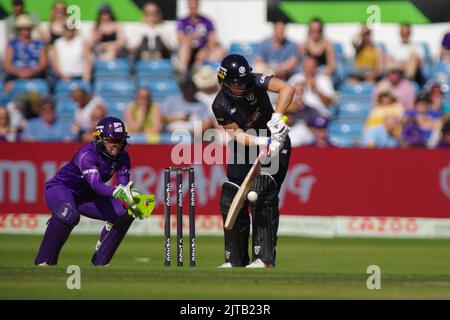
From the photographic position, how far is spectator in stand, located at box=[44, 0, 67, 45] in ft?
60.1

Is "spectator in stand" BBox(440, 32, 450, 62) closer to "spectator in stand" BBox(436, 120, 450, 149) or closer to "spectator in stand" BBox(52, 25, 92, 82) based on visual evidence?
"spectator in stand" BBox(436, 120, 450, 149)

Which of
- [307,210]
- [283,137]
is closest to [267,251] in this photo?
[283,137]

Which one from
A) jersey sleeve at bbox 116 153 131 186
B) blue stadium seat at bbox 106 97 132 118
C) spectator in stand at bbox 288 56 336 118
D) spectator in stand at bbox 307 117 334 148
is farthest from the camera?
blue stadium seat at bbox 106 97 132 118

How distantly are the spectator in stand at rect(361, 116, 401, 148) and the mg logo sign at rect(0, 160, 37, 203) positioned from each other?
194 inches

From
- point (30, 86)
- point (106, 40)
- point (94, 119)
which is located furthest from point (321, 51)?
point (30, 86)

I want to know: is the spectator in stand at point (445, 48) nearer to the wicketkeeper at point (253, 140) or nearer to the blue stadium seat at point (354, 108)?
the blue stadium seat at point (354, 108)

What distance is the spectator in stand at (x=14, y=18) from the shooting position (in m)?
18.4

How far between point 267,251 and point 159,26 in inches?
353

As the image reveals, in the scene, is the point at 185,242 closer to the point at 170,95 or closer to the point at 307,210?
the point at 307,210

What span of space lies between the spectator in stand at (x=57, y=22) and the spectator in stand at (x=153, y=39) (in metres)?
1.31

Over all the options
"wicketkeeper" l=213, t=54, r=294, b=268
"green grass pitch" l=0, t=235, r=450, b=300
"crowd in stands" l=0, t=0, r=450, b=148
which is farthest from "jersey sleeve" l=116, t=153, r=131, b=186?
"crowd in stands" l=0, t=0, r=450, b=148

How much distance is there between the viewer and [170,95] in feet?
Result: 58.1

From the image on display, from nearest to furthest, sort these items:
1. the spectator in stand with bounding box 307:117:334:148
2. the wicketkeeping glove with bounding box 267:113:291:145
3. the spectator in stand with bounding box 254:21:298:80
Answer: the wicketkeeping glove with bounding box 267:113:291:145 → the spectator in stand with bounding box 307:117:334:148 → the spectator in stand with bounding box 254:21:298:80
